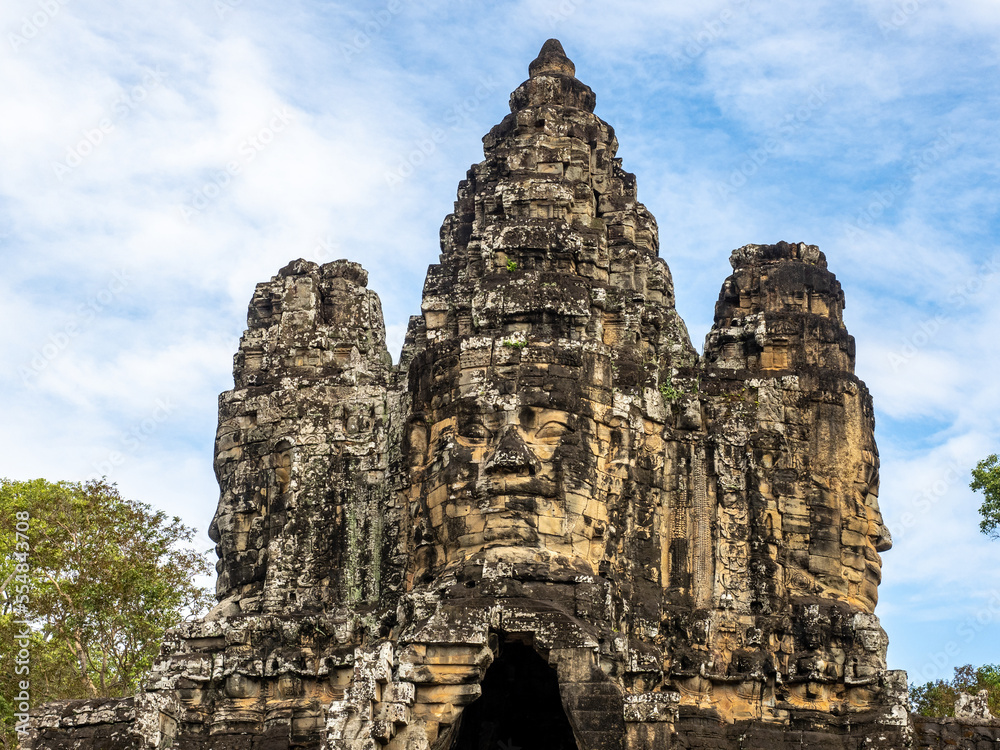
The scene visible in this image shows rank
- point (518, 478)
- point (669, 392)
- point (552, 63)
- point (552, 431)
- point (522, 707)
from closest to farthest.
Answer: point (518, 478)
point (552, 431)
point (669, 392)
point (522, 707)
point (552, 63)

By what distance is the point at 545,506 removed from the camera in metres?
22.4

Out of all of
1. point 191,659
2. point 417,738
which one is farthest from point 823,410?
point 191,659

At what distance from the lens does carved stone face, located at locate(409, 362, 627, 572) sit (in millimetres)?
22250

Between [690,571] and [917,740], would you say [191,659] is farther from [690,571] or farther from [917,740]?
[917,740]

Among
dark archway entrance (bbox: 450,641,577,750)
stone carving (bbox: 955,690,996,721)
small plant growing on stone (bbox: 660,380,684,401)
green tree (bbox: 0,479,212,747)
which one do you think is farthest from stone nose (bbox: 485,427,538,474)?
green tree (bbox: 0,479,212,747)

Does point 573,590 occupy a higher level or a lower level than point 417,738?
higher

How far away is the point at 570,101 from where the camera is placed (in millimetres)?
27125

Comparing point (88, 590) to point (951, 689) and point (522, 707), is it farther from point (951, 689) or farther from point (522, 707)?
point (951, 689)

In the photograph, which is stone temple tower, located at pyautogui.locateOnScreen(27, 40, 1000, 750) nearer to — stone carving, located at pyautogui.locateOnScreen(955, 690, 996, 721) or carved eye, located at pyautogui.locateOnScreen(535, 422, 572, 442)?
carved eye, located at pyautogui.locateOnScreen(535, 422, 572, 442)

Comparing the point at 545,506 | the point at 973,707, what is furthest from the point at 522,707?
the point at 973,707

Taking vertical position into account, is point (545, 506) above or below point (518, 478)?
below

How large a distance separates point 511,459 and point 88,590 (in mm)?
13286

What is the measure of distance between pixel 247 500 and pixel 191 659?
3.01 meters

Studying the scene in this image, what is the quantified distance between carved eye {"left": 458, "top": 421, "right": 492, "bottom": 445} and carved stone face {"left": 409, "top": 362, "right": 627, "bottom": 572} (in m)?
0.02
